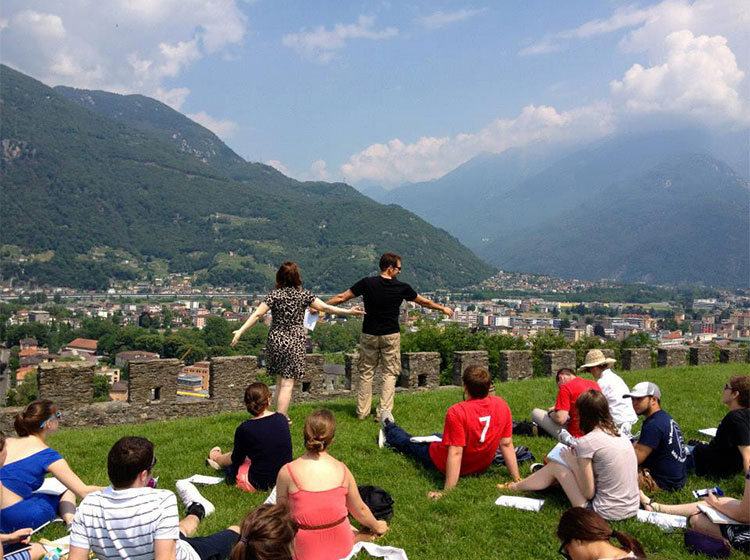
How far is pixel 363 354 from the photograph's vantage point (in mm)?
8734

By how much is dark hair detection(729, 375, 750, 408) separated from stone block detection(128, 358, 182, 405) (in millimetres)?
9086

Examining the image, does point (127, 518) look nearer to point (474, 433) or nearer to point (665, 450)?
point (474, 433)

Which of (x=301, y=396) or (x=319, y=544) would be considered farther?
(x=301, y=396)

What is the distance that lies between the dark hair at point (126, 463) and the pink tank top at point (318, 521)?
114 centimetres

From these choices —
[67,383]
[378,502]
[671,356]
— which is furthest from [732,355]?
[67,383]

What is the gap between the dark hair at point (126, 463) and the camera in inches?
144

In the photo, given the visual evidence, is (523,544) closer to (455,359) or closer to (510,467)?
(510,467)

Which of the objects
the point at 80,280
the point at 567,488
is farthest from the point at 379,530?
the point at 80,280

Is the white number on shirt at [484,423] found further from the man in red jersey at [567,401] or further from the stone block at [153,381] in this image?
the stone block at [153,381]

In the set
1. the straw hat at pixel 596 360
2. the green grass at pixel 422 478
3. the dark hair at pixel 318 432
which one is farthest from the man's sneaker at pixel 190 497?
the straw hat at pixel 596 360

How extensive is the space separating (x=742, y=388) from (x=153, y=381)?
963cm

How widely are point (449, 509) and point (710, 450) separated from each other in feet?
10.2

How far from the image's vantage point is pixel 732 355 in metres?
18.9

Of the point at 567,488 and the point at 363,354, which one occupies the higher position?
the point at 363,354
